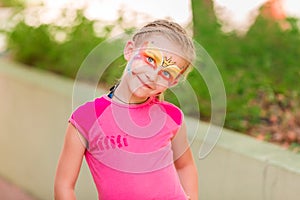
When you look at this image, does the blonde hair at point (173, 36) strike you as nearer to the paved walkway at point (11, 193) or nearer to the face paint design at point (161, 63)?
the face paint design at point (161, 63)

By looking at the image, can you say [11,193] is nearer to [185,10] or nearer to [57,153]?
[57,153]

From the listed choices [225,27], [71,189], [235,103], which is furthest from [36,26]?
[71,189]

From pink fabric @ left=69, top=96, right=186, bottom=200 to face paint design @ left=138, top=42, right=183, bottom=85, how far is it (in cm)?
16

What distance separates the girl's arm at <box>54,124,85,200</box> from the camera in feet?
8.79

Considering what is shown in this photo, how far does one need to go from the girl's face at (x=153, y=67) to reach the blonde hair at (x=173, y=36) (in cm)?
2

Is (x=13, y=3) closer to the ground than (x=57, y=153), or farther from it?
farther from it

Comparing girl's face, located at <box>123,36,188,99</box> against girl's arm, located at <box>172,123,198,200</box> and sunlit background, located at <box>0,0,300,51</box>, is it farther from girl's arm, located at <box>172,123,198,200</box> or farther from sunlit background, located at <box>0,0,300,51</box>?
sunlit background, located at <box>0,0,300,51</box>

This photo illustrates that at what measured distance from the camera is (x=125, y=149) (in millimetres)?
2684

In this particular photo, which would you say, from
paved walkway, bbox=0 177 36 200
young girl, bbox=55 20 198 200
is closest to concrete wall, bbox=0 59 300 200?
paved walkway, bbox=0 177 36 200

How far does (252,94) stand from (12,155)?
195 cm

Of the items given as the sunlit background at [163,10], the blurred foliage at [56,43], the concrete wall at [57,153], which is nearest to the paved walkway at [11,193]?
the concrete wall at [57,153]

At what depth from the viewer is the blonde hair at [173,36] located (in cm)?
268

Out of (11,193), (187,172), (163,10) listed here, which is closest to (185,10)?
(163,10)

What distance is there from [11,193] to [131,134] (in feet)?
10.0
